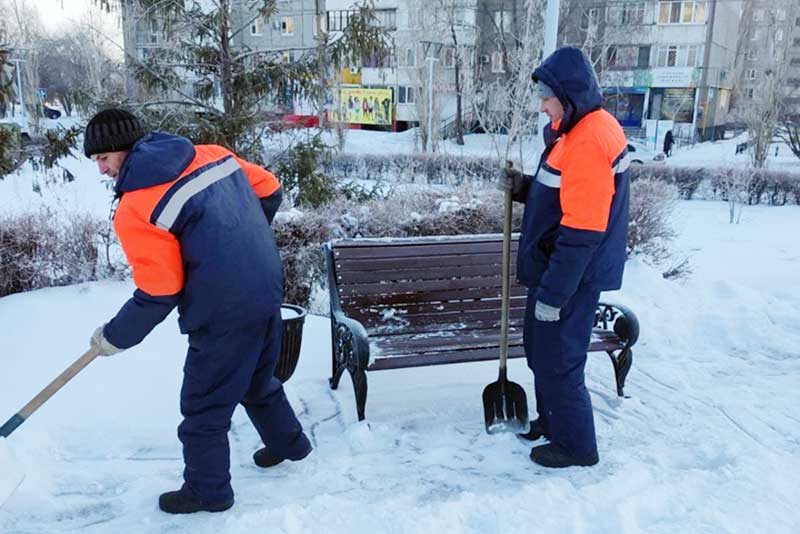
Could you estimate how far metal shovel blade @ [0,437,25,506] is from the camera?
245 cm

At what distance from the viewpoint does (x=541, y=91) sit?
2848 mm

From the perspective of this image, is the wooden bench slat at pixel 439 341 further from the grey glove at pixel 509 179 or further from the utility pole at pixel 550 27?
the utility pole at pixel 550 27

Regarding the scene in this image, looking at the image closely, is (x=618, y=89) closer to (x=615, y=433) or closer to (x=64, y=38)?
(x=64, y=38)

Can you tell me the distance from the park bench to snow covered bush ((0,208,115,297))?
6.48ft

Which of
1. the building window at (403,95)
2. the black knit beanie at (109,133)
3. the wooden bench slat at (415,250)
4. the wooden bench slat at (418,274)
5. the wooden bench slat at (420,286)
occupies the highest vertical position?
the black knit beanie at (109,133)

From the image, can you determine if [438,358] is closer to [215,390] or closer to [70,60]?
[215,390]

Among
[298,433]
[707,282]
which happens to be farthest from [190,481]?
[707,282]

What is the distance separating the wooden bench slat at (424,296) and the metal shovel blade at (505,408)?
895mm

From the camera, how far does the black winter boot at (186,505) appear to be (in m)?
2.66

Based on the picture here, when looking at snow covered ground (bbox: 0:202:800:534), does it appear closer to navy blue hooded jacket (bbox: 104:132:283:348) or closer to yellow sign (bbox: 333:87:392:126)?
navy blue hooded jacket (bbox: 104:132:283:348)

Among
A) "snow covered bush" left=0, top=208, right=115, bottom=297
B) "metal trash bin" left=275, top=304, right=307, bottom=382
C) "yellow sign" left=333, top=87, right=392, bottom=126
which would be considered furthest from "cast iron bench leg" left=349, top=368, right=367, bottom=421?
"yellow sign" left=333, top=87, right=392, bottom=126

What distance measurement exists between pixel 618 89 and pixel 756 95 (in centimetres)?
1121

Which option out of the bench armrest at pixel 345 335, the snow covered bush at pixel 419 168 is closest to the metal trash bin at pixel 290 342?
the bench armrest at pixel 345 335

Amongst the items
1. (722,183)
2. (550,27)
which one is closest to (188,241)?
(550,27)
